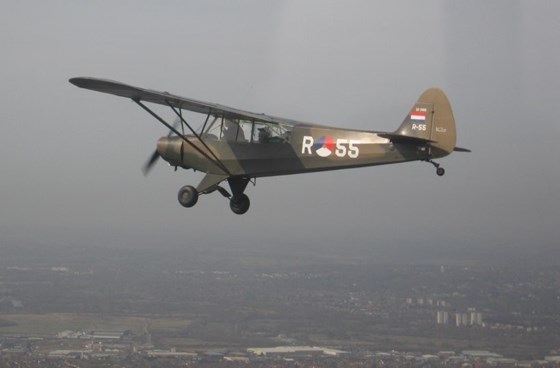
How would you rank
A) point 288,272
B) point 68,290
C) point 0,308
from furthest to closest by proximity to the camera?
point 288,272 < point 68,290 < point 0,308

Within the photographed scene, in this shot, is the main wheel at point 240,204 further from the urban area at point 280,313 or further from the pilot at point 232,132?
the urban area at point 280,313

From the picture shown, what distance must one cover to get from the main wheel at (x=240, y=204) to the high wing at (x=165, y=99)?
1.78m

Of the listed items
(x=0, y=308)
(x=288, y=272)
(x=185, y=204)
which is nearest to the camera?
(x=185, y=204)

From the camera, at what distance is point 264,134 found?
20.0m

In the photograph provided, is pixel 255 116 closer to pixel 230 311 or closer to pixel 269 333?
pixel 269 333

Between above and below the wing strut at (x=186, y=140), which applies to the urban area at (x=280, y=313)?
below

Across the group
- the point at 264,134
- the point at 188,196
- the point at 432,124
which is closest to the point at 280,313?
the point at 188,196

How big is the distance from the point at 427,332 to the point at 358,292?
17.9 metres

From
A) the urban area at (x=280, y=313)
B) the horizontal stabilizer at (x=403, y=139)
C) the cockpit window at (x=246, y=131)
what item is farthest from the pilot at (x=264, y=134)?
the urban area at (x=280, y=313)

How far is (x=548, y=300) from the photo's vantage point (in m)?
51.7

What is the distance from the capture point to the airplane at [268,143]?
61.4ft

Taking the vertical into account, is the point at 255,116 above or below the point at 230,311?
above

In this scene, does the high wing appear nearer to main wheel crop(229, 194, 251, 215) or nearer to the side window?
the side window

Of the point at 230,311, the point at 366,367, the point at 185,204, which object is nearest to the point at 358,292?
the point at 230,311
